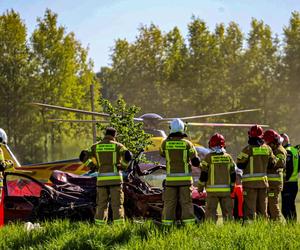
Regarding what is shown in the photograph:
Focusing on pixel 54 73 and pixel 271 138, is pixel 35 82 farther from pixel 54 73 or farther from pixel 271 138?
pixel 271 138

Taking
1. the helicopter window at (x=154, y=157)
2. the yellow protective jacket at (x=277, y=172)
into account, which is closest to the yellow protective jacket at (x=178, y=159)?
the yellow protective jacket at (x=277, y=172)

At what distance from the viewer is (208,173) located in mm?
9086

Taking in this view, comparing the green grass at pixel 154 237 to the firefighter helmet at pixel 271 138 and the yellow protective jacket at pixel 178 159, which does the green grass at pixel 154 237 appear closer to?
the yellow protective jacket at pixel 178 159

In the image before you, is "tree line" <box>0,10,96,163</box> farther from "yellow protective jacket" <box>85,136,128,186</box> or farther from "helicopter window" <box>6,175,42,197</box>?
"yellow protective jacket" <box>85,136,128,186</box>

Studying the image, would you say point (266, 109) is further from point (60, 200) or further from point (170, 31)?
point (60, 200)

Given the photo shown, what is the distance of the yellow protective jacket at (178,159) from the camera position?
29.7 feet

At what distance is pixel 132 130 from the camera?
481 inches

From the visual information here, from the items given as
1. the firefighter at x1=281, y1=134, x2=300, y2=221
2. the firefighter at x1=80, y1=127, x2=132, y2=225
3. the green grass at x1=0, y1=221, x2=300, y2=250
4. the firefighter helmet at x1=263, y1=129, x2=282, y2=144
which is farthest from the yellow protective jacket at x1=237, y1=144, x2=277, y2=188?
the firefighter at x1=80, y1=127, x2=132, y2=225

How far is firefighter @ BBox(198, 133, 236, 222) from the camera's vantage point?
9.03 m

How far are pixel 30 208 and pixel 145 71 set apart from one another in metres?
22.6

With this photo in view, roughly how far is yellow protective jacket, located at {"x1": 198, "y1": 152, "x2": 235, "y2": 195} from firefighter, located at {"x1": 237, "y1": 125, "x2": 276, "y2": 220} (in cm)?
47

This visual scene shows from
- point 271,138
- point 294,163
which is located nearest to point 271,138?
point 271,138

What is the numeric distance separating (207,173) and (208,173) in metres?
0.02

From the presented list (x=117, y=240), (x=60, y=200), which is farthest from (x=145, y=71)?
(x=117, y=240)
